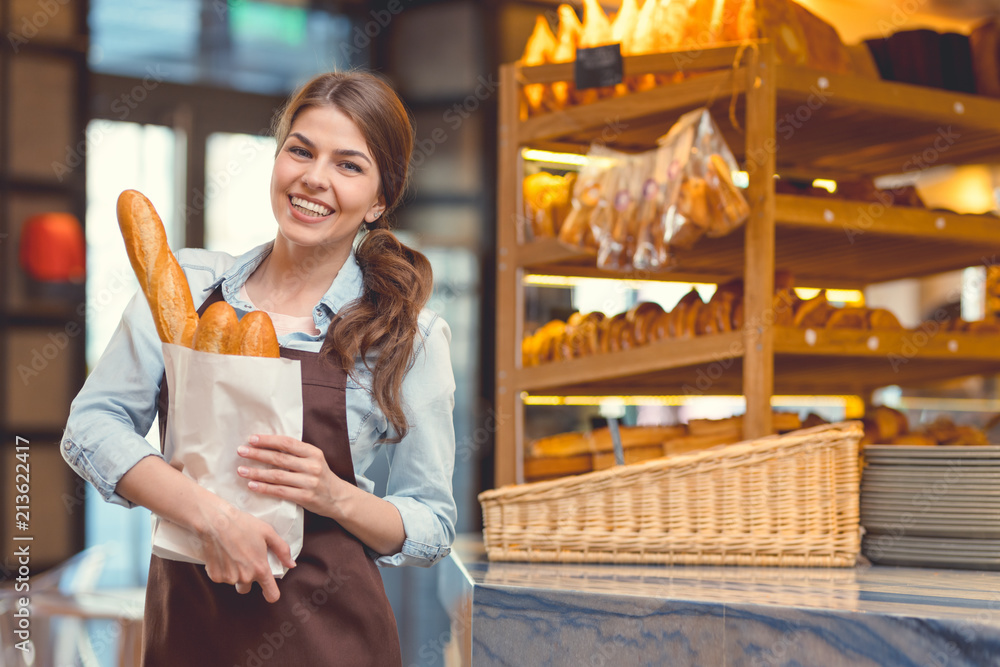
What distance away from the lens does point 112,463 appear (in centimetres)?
97

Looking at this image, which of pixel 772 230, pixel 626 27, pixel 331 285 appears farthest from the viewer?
pixel 626 27

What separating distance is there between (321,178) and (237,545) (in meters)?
0.41


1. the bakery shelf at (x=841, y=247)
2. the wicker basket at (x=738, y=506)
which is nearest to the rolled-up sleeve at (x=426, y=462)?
the wicker basket at (x=738, y=506)

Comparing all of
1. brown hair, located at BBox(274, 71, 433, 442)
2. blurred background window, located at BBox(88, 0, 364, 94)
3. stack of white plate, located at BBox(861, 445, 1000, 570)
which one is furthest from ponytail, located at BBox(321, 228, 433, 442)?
blurred background window, located at BBox(88, 0, 364, 94)

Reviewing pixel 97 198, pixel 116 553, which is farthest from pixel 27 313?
pixel 116 553

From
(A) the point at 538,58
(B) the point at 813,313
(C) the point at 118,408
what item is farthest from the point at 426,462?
(A) the point at 538,58

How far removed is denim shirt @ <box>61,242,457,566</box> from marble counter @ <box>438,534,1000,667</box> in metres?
0.51

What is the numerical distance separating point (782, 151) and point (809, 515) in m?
1.09

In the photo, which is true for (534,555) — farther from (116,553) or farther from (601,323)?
(116,553)

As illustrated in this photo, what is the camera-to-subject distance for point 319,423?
1.07 meters

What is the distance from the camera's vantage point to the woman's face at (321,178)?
1.09 m

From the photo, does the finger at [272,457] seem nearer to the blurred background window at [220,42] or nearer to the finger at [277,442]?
the finger at [277,442]
